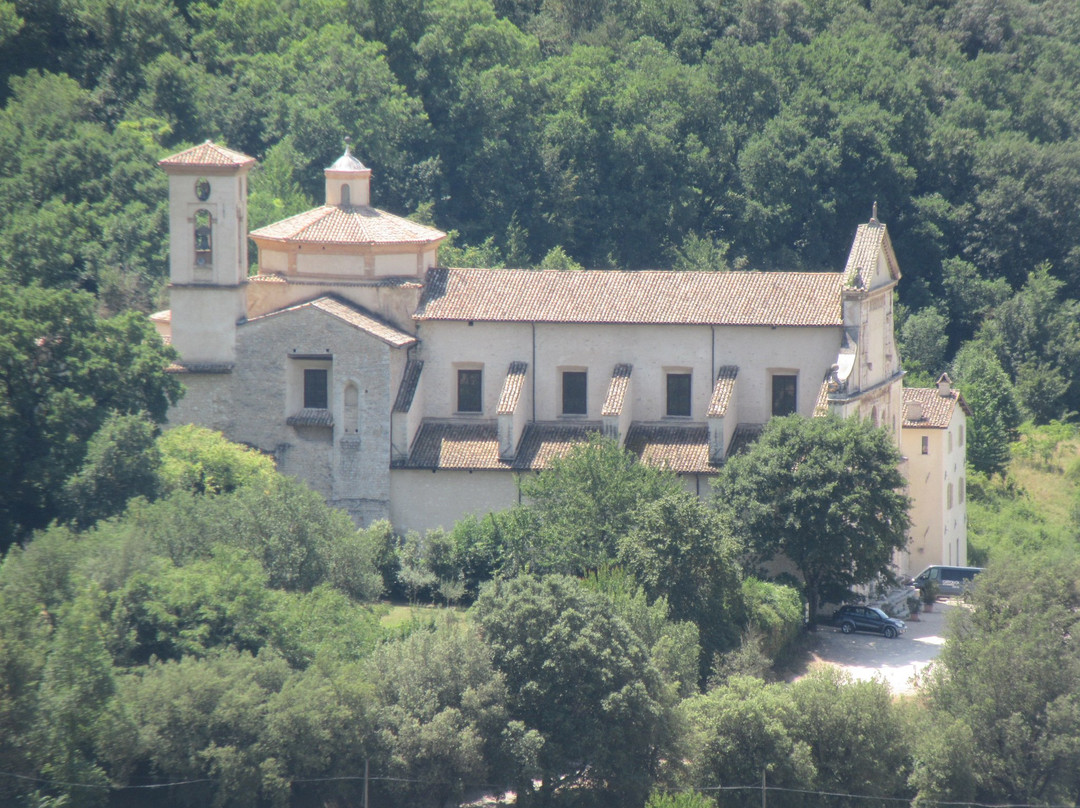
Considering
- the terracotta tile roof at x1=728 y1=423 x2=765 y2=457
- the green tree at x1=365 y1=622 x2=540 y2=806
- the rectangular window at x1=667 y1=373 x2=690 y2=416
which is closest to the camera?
the green tree at x1=365 y1=622 x2=540 y2=806

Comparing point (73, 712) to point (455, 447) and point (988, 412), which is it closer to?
point (455, 447)

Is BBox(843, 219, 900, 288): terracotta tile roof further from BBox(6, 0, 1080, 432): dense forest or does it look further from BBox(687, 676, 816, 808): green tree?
BBox(6, 0, 1080, 432): dense forest

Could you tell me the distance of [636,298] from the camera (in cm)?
5638

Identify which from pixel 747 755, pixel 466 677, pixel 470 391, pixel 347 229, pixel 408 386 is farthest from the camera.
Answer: pixel 470 391

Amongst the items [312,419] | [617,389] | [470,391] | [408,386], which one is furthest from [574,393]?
[312,419]

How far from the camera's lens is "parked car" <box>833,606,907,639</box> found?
52.5 metres

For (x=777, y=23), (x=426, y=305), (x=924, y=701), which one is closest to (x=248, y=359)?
(x=426, y=305)

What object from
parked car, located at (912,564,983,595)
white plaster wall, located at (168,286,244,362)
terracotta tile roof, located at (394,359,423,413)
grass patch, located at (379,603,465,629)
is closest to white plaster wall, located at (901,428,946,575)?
parked car, located at (912,564,983,595)

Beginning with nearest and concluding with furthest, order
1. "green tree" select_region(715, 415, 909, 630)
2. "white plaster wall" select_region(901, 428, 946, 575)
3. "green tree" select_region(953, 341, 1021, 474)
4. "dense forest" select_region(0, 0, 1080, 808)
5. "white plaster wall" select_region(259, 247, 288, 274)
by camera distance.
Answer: "dense forest" select_region(0, 0, 1080, 808) → "green tree" select_region(715, 415, 909, 630) → "white plaster wall" select_region(259, 247, 288, 274) → "white plaster wall" select_region(901, 428, 946, 575) → "green tree" select_region(953, 341, 1021, 474)

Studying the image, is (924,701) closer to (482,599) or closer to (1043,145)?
(482,599)

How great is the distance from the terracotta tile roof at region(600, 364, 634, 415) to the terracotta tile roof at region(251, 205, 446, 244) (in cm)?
703

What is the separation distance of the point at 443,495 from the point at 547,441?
3.41 m

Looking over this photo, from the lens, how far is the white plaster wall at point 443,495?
2173 inches

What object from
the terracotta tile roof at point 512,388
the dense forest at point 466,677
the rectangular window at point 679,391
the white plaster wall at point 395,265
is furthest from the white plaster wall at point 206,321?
the rectangular window at point 679,391
